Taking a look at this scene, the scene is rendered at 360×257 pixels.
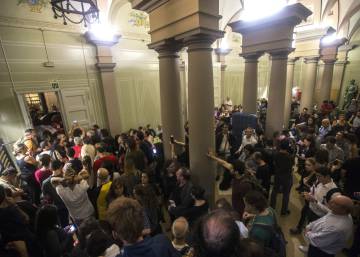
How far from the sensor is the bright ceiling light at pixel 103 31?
669 centimetres

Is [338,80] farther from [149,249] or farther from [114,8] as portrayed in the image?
[149,249]

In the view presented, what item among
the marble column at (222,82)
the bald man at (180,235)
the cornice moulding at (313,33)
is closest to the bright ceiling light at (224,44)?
the marble column at (222,82)

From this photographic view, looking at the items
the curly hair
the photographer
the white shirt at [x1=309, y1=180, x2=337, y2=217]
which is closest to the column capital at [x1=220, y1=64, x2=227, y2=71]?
the white shirt at [x1=309, y1=180, x2=337, y2=217]

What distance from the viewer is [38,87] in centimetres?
599

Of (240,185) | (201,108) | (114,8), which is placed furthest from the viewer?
(114,8)

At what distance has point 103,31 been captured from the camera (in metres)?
6.87

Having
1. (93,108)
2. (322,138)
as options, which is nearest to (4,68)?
(93,108)

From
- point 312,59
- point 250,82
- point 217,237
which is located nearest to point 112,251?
point 217,237

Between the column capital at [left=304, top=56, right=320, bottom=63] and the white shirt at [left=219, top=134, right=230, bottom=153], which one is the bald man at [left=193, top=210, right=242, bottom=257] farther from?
the column capital at [left=304, top=56, right=320, bottom=63]

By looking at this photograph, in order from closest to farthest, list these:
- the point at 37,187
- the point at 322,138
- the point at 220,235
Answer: the point at 220,235 → the point at 37,187 → the point at 322,138

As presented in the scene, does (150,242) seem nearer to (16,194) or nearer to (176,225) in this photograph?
(176,225)

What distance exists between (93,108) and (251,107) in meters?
5.69

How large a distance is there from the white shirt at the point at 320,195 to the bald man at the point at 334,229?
502mm

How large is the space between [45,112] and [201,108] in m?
9.61
